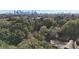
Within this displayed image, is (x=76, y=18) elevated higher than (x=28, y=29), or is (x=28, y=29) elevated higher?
(x=76, y=18)
